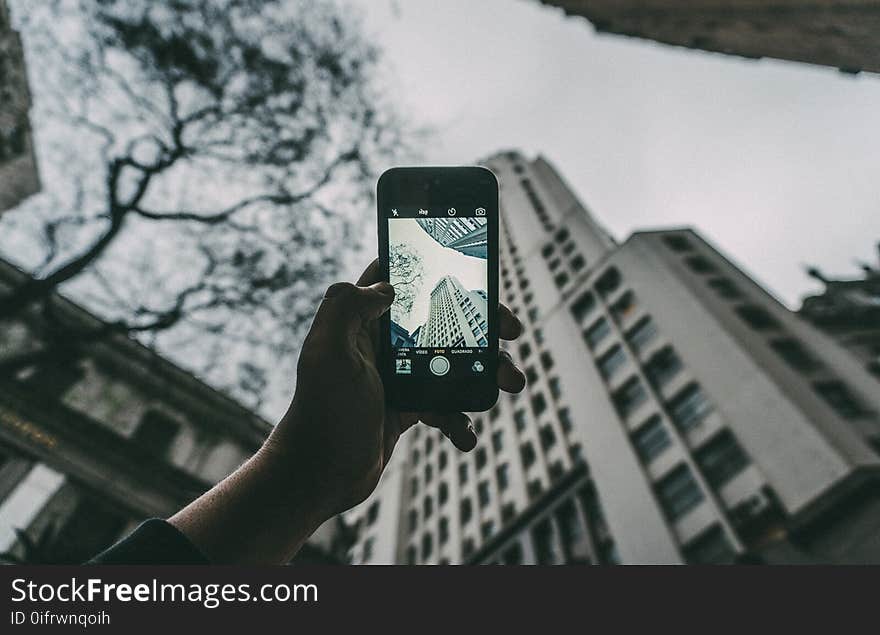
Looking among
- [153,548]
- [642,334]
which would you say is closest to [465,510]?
[642,334]

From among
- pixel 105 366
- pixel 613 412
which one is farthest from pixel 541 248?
pixel 105 366

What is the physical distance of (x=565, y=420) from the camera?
37938 mm

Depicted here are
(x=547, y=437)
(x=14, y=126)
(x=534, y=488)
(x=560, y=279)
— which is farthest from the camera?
(x=560, y=279)

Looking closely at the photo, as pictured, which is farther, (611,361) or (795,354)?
(611,361)

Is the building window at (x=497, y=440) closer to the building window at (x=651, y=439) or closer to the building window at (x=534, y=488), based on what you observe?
the building window at (x=534, y=488)

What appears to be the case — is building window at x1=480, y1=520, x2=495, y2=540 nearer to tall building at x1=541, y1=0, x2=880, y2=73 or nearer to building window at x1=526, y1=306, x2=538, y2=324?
building window at x1=526, y1=306, x2=538, y2=324

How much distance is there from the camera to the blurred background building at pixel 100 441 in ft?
54.6

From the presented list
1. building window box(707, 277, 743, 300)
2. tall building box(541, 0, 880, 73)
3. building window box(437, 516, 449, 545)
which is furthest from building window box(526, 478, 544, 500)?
tall building box(541, 0, 880, 73)

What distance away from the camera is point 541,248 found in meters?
51.4

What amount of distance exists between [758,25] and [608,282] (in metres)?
19.6

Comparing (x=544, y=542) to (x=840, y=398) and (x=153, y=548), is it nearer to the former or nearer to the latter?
(x=840, y=398)

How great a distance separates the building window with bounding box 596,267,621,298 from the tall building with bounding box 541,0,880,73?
54.7 feet

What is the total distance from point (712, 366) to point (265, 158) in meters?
24.9

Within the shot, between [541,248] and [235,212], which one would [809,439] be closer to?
[235,212]
